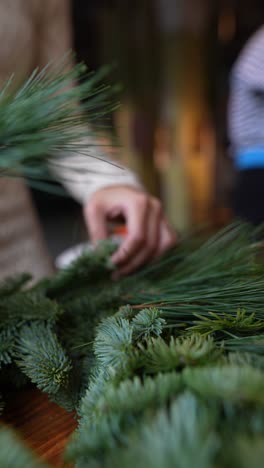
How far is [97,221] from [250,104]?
2.58 ft

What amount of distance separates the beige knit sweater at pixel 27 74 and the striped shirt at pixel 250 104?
1.75ft

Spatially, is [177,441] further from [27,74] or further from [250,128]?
[250,128]

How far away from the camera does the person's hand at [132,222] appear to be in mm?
375

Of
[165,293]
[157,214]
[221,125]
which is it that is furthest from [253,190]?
[221,125]

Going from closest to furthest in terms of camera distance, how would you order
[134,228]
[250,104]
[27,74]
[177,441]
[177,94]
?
[177,441] → [134,228] → [27,74] → [250,104] → [177,94]

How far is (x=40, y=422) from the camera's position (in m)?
0.23

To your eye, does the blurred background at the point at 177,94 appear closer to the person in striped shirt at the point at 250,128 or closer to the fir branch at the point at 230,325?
the person in striped shirt at the point at 250,128

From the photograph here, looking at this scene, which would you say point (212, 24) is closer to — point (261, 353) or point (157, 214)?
point (157, 214)

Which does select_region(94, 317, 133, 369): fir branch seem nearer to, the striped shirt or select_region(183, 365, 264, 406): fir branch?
select_region(183, 365, 264, 406): fir branch

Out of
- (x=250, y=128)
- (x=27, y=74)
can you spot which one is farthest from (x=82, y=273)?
(x=250, y=128)

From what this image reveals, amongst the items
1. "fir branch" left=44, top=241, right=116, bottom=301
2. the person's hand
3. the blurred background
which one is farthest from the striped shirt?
the blurred background

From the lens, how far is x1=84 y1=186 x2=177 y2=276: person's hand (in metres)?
0.37

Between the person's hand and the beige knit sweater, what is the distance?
0.15 ft

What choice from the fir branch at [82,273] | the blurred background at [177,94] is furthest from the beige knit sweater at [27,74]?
the blurred background at [177,94]
